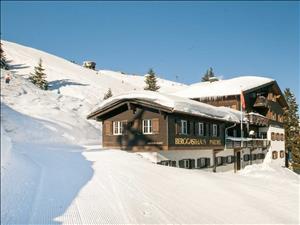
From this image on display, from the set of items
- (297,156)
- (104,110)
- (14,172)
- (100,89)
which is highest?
(100,89)

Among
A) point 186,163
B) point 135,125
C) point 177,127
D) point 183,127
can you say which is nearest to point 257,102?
point 186,163

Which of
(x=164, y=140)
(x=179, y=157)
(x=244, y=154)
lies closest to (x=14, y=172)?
(x=164, y=140)

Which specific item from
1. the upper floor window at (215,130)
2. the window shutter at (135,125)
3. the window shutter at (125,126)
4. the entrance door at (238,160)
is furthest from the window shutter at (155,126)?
the entrance door at (238,160)

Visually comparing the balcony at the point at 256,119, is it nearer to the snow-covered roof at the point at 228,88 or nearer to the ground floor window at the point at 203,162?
the snow-covered roof at the point at 228,88

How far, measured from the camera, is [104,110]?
24797 mm

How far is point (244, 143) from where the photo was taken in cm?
3441

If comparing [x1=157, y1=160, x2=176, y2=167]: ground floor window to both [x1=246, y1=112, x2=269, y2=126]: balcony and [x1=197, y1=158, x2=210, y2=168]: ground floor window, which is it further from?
[x1=246, y1=112, x2=269, y2=126]: balcony

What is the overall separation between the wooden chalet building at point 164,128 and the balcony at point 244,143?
1.32m

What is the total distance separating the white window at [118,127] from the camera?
24844mm

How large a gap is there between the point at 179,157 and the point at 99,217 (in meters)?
15.9

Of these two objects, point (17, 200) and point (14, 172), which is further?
point (14, 172)

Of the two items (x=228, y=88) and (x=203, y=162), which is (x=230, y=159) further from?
(x=228, y=88)

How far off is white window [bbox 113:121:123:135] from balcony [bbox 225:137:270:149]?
36.5 ft

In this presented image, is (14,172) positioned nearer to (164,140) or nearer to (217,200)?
(217,200)
